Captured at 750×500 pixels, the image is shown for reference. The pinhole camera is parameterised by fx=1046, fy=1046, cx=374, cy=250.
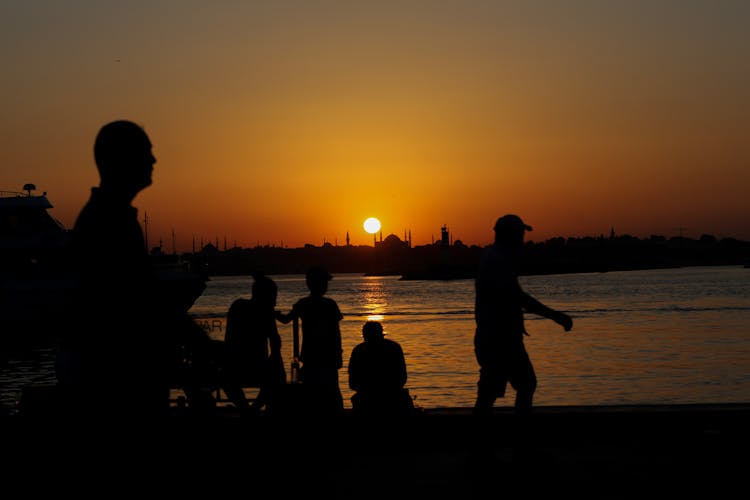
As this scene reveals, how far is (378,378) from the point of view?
8953 millimetres

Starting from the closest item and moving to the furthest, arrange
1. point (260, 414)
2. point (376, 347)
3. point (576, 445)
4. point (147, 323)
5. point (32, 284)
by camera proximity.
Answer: point (147, 323) < point (260, 414) < point (576, 445) < point (376, 347) < point (32, 284)

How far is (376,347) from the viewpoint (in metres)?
9.22

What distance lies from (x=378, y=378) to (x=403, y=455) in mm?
1114

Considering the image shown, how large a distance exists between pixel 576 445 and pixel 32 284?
3829cm

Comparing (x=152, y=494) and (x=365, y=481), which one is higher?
(x=152, y=494)

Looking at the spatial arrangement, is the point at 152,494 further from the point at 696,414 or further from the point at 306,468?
the point at 696,414

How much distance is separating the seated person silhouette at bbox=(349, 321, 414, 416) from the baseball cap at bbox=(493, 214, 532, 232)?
1.47 meters

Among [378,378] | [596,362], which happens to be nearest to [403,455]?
[378,378]

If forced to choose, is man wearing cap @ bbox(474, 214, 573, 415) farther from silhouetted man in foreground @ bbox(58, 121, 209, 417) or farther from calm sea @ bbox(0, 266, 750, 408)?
calm sea @ bbox(0, 266, 750, 408)

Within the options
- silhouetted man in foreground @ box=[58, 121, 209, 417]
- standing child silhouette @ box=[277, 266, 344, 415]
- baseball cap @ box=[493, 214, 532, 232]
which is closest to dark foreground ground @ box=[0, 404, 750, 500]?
silhouetted man in foreground @ box=[58, 121, 209, 417]

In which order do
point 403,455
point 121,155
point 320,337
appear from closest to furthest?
point 121,155
point 403,455
point 320,337

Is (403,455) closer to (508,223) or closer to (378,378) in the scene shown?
(378,378)

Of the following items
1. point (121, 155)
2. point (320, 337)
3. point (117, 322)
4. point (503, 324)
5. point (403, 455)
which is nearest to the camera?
point (117, 322)

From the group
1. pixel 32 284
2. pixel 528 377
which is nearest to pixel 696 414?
pixel 528 377
